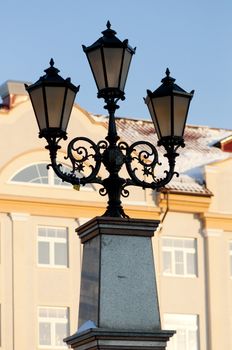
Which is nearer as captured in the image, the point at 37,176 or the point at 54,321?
the point at 54,321

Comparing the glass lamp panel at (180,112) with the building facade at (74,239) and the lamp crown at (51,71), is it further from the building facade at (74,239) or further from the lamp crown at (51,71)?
the building facade at (74,239)

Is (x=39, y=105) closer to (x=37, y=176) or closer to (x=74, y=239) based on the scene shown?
(x=37, y=176)

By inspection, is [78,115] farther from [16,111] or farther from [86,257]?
[86,257]

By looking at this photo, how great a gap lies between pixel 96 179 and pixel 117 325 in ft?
4.40

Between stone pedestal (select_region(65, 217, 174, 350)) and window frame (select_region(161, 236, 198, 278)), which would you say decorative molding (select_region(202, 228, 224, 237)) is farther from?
stone pedestal (select_region(65, 217, 174, 350))

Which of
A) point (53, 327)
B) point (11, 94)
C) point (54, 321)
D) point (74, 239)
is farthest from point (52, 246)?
point (11, 94)

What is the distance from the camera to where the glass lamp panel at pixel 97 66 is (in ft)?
36.0

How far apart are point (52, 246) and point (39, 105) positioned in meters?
23.1

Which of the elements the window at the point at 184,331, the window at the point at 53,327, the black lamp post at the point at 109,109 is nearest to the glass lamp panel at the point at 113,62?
the black lamp post at the point at 109,109

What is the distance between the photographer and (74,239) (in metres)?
34.2

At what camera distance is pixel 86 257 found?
1058 cm

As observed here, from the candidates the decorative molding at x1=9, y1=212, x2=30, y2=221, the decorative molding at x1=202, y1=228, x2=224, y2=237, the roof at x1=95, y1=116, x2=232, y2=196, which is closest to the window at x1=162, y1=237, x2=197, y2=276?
the decorative molding at x1=202, y1=228, x2=224, y2=237

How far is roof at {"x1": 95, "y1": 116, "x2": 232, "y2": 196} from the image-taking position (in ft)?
119

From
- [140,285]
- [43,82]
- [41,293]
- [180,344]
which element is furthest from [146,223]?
[180,344]
